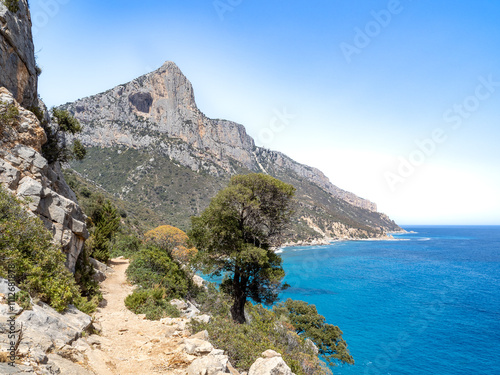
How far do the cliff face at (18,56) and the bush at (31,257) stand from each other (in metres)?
7.31

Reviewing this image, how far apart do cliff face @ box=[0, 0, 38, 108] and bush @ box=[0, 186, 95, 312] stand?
731 centimetres

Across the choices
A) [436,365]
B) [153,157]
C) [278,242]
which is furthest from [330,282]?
[153,157]

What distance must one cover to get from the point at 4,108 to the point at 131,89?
152m

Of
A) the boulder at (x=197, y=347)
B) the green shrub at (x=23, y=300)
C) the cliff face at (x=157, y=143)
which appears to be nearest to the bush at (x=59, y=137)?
the green shrub at (x=23, y=300)

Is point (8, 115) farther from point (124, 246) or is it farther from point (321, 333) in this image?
point (321, 333)

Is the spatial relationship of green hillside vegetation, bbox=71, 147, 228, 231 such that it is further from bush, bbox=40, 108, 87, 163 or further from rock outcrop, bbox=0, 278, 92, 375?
rock outcrop, bbox=0, 278, 92, 375

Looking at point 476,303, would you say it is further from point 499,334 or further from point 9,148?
point 9,148

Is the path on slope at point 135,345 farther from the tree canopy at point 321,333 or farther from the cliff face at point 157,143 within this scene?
the cliff face at point 157,143

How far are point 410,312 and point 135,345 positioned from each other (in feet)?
144

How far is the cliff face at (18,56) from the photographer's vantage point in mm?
10711

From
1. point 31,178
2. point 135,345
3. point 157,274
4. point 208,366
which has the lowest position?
point 157,274

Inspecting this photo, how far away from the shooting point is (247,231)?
13.8m

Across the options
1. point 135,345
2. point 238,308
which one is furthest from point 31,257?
point 238,308

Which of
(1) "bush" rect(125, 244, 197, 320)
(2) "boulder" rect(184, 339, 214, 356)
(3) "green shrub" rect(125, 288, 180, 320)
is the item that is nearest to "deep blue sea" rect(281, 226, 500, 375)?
(1) "bush" rect(125, 244, 197, 320)
